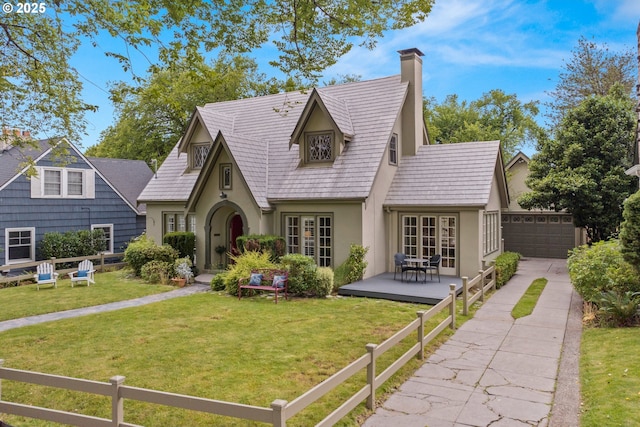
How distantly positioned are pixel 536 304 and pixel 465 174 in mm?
5785

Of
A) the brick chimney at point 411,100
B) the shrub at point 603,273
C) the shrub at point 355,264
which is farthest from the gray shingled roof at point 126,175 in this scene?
the shrub at point 603,273

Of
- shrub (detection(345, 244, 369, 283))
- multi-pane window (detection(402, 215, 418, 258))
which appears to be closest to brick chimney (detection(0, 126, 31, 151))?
shrub (detection(345, 244, 369, 283))

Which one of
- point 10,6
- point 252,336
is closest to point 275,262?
point 252,336

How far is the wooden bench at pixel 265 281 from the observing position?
14.7 meters

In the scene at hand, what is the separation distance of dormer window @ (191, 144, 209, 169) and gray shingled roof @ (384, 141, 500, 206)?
9.36 metres

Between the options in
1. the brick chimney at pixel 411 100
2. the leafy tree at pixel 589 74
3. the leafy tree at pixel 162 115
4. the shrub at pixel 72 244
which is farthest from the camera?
the leafy tree at pixel 162 115

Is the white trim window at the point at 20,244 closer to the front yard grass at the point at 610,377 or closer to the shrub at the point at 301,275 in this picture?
the shrub at the point at 301,275

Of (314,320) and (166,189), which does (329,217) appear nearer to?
(314,320)

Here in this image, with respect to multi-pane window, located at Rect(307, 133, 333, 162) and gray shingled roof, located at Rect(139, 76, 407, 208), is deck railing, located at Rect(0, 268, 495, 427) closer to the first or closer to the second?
gray shingled roof, located at Rect(139, 76, 407, 208)

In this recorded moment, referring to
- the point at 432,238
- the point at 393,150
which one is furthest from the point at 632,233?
the point at 393,150

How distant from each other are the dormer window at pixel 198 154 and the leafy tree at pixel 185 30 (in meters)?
10.5

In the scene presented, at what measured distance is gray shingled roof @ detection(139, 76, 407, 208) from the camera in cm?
1742

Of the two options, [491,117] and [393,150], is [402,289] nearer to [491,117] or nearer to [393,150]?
[393,150]

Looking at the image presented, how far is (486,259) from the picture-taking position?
17.7 metres
